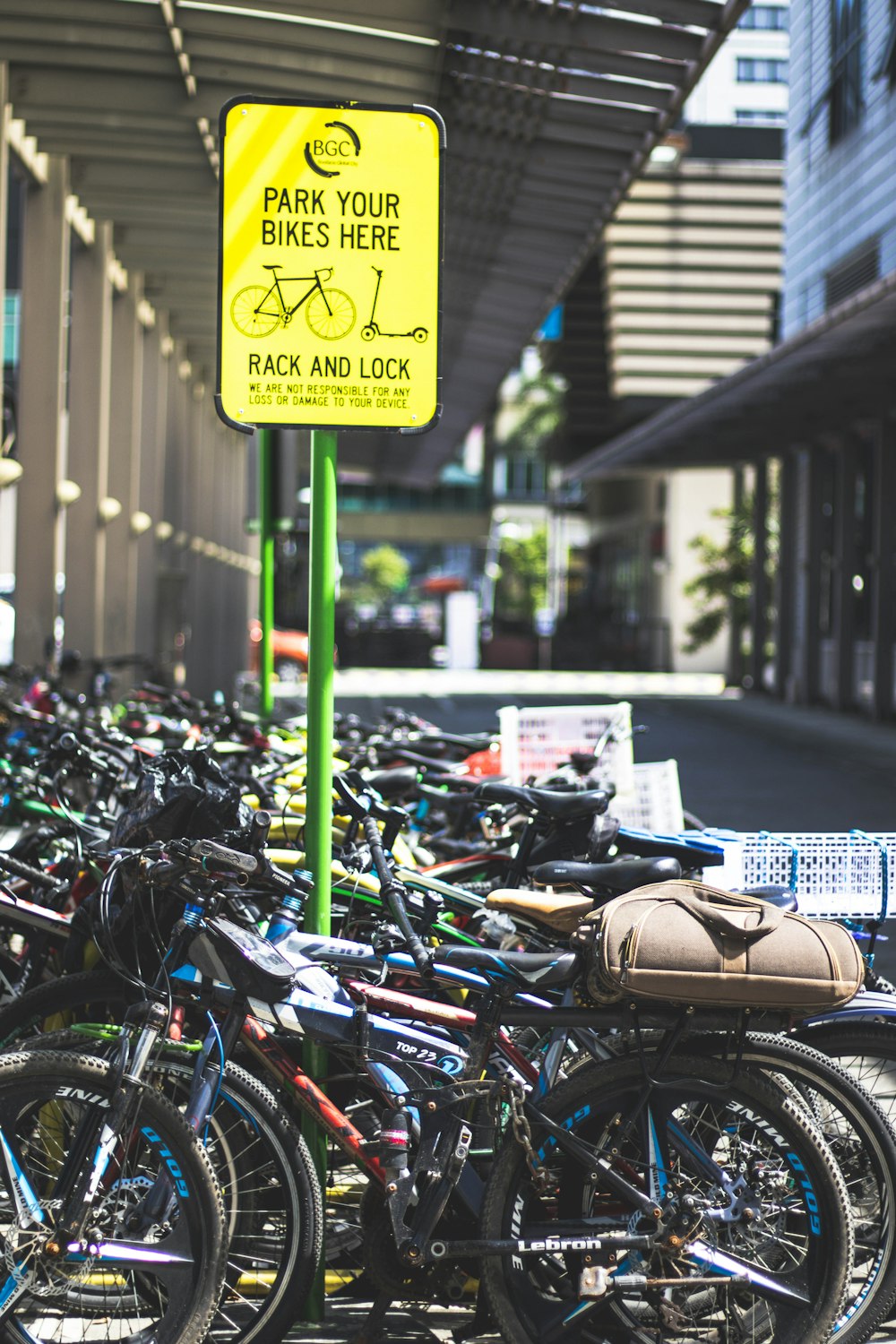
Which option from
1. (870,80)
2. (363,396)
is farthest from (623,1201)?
(870,80)

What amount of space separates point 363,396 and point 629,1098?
1.56 meters

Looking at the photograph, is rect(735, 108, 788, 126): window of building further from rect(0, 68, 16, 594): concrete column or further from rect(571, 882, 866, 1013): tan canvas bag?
rect(571, 882, 866, 1013): tan canvas bag

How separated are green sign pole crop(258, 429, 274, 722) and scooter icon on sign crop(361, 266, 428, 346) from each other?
510 centimetres

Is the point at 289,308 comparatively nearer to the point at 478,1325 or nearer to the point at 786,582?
the point at 478,1325

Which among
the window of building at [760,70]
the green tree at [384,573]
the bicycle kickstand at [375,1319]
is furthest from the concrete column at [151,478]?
the green tree at [384,573]

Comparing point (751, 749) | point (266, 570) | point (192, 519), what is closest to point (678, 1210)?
point (266, 570)

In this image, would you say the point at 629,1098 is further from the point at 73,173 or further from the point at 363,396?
the point at 73,173

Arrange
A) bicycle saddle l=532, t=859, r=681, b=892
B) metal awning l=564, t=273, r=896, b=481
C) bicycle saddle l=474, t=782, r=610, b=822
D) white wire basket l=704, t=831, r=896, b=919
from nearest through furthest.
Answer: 1. bicycle saddle l=532, t=859, r=681, b=892
2. white wire basket l=704, t=831, r=896, b=919
3. bicycle saddle l=474, t=782, r=610, b=822
4. metal awning l=564, t=273, r=896, b=481

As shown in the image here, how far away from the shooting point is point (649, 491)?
45.7m

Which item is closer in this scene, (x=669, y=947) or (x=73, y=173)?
(x=669, y=947)

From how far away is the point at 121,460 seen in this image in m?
14.2

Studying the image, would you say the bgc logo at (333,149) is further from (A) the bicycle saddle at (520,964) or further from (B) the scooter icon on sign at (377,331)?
(A) the bicycle saddle at (520,964)

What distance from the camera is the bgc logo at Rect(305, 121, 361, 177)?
3.62 metres

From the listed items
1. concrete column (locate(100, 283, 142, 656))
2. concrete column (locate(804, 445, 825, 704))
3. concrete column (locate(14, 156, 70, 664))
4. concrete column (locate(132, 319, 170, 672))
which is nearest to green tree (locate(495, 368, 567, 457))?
concrete column (locate(804, 445, 825, 704))
